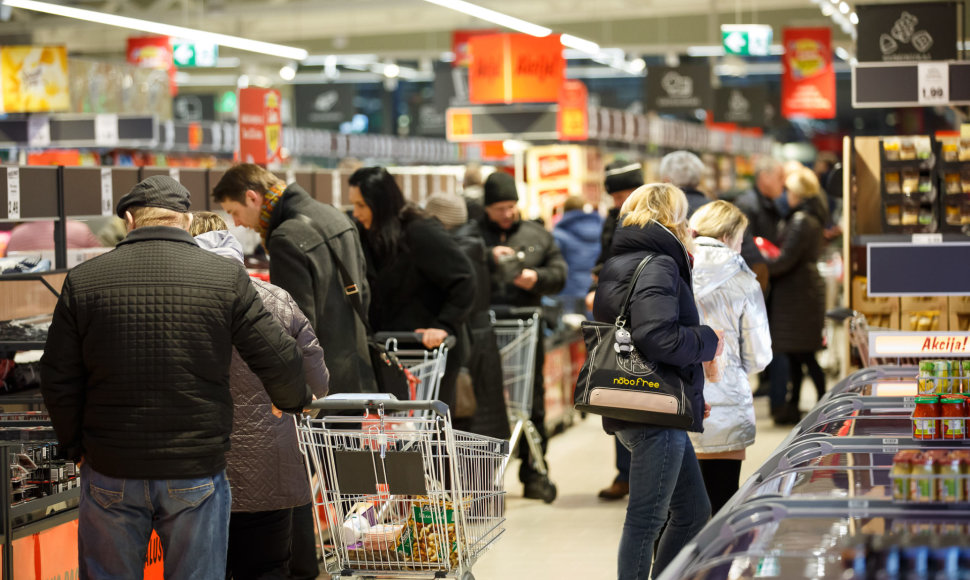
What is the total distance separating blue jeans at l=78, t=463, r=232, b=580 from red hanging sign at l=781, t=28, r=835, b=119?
17.7 meters

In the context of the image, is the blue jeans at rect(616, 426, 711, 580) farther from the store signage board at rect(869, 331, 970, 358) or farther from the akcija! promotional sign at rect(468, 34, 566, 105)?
the akcija! promotional sign at rect(468, 34, 566, 105)

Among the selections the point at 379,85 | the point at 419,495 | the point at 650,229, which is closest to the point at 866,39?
the point at 650,229

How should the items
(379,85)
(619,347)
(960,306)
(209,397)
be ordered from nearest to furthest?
(209,397)
(619,347)
(960,306)
(379,85)

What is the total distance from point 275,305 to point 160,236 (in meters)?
0.67

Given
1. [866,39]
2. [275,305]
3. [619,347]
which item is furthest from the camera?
[866,39]

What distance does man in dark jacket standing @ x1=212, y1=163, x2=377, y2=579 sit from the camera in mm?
5055

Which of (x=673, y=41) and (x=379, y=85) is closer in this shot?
(x=673, y=41)

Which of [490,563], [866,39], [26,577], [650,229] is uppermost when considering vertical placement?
[866,39]

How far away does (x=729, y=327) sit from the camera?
517 centimetres

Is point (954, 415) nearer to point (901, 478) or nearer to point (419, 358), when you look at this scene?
point (901, 478)

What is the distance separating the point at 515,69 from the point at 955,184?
23.7 feet

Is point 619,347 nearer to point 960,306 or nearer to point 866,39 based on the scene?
point 960,306

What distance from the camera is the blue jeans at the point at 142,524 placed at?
3441 mm

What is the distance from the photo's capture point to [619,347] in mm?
4426
